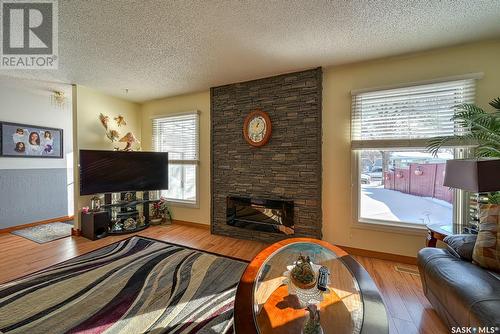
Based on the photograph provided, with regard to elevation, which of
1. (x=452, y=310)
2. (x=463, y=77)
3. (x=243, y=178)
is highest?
(x=463, y=77)

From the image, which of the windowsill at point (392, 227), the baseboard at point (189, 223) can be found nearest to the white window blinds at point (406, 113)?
the windowsill at point (392, 227)

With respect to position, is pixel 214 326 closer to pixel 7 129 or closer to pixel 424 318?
pixel 424 318

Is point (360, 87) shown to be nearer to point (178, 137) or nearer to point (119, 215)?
point (178, 137)

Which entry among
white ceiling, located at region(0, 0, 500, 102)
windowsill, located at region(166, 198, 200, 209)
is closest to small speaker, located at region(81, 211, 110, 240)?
windowsill, located at region(166, 198, 200, 209)

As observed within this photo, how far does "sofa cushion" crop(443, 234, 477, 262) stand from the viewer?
1.46 metres

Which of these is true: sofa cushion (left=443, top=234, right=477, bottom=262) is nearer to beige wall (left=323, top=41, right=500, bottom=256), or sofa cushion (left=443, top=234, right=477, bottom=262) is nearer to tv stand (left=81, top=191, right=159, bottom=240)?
beige wall (left=323, top=41, right=500, bottom=256)

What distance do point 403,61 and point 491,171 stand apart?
4.99ft

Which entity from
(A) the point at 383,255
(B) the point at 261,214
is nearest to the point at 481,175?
(A) the point at 383,255

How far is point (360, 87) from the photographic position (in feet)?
8.25

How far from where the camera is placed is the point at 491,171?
1521 millimetres

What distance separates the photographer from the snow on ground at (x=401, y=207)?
228 centimetres

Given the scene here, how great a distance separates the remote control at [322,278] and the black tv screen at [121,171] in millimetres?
3109

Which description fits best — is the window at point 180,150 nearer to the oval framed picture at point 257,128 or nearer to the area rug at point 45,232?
the oval framed picture at point 257,128

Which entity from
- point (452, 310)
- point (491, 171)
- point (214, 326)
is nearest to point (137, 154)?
point (214, 326)
